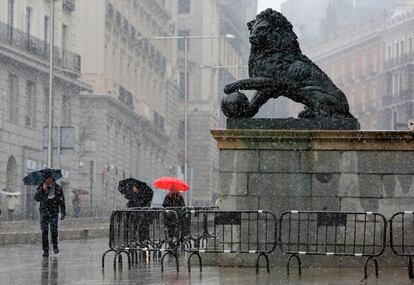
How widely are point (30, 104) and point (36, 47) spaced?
231 cm

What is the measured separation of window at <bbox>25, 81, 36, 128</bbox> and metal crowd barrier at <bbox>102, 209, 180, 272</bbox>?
106ft

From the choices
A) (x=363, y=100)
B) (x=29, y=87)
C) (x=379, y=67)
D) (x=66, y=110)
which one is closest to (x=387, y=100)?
(x=379, y=67)

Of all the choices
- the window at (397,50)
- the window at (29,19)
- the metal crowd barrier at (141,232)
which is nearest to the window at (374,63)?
the window at (397,50)

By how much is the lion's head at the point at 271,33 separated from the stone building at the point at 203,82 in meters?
74.4

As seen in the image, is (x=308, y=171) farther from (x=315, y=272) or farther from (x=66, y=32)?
(x=66, y=32)

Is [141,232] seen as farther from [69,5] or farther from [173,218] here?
[69,5]

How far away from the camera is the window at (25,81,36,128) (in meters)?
49.9

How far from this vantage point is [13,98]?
47.9 metres

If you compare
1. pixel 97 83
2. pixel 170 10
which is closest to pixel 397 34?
pixel 170 10

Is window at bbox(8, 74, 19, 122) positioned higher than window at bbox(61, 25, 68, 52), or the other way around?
window at bbox(61, 25, 68, 52)

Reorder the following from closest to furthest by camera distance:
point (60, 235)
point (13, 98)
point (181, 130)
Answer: point (60, 235), point (13, 98), point (181, 130)

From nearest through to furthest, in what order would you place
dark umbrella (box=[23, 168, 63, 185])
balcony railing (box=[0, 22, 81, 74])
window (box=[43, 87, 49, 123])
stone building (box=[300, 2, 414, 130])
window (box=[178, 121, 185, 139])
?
dark umbrella (box=[23, 168, 63, 185]) → balcony railing (box=[0, 22, 81, 74]) → window (box=[43, 87, 49, 123]) → window (box=[178, 121, 185, 139]) → stone building (box=[300, 2, 414, 130])

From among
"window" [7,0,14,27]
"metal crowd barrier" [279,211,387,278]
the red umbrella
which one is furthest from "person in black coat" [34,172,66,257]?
"window" [7,0,14,27]

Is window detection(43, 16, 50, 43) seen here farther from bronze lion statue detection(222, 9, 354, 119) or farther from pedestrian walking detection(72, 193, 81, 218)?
bronze lion statue detection(222, 9, 354, 119)
